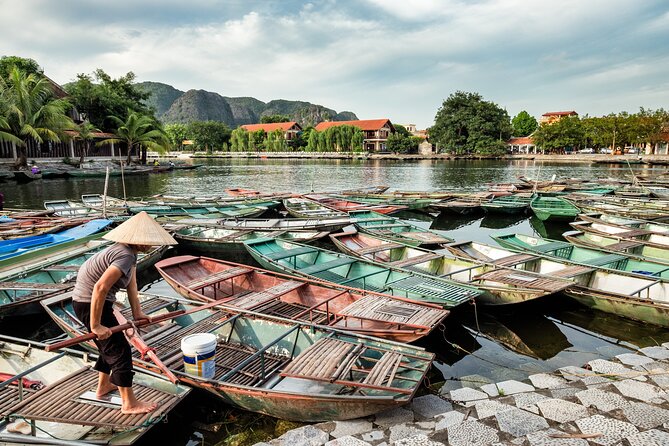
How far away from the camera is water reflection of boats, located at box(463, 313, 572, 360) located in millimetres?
8359

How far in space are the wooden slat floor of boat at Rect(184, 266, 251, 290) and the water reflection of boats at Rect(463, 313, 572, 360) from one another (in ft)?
17.4

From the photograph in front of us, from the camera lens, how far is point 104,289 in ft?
14.1

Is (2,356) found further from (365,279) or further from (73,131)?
(73,131)

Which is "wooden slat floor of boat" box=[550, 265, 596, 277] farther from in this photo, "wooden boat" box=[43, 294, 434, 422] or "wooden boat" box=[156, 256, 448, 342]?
"wooden boat" box=[43, 294, 434, 422]

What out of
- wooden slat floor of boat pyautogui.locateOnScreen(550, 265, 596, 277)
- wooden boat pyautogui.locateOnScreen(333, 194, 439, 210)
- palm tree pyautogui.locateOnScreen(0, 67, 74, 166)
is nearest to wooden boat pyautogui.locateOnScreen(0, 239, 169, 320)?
wooden slat floor of boat pyautogui.locateOnScreen(550, 265, 596, 277)

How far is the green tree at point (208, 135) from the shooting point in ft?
345

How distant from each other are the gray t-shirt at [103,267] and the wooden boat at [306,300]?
3306mm

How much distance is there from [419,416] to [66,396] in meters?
4.36

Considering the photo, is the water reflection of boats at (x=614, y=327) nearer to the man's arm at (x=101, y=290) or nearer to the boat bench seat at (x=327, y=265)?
the boat bench seat at (x=327, y=265)

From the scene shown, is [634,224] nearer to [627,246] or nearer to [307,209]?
[627,246]

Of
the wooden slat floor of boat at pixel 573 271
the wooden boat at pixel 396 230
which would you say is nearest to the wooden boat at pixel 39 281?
the wooden boat at pixel 396 230

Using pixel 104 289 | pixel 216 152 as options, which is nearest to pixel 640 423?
pixel 104 289

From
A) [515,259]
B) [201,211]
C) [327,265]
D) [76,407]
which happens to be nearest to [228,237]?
[327,265]

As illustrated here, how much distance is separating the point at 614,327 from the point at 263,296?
306 inches
